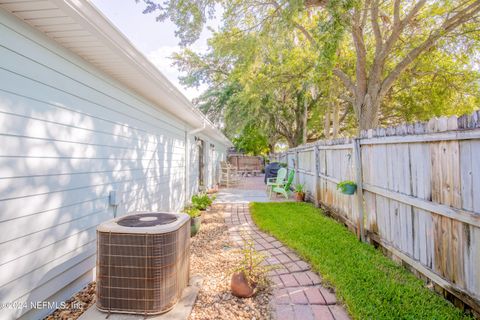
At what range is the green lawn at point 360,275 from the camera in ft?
6.79

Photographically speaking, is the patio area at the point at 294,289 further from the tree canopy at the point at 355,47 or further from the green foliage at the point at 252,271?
the tree canopy at the point at 355,47

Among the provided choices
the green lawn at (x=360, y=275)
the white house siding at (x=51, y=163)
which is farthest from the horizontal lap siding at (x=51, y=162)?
the green lawn at (x=360, y=275)

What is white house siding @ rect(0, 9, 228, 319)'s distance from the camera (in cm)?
184

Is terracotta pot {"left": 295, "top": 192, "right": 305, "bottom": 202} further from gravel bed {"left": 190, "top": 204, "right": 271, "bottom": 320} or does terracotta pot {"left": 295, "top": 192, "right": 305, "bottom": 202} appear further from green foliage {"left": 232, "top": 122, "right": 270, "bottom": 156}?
green foliage {"left": 232, "top": 122, "right": 270, "bottom": 156}

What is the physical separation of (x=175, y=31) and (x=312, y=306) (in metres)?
6.30

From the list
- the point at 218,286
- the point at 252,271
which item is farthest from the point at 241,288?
the point at 218,286

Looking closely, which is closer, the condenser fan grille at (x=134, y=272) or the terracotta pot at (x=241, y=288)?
the condenser fan grille at (x=134, y=272)

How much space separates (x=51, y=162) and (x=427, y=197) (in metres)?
3.50

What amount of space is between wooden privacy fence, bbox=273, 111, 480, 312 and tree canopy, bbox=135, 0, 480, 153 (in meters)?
2.45

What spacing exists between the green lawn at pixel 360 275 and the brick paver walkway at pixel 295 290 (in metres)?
0.11

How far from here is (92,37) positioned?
225cm

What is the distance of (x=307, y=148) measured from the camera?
7.52 m

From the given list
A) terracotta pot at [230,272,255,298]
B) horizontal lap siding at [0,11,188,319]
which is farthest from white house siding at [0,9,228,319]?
terracotta pot at [230,272,255,298]

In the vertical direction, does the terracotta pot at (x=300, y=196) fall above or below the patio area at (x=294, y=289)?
above
